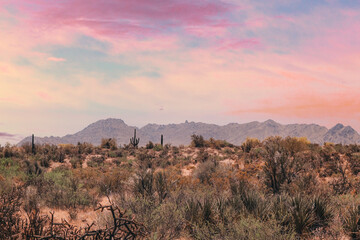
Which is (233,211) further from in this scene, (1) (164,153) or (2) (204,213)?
(1) (164,153)

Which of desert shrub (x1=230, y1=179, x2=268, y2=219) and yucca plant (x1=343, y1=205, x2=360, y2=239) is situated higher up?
→ desert shrub (x1=230, y1=179, x2=268, y2=219)

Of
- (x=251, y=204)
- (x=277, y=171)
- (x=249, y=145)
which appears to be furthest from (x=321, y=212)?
(x=249, y=145)

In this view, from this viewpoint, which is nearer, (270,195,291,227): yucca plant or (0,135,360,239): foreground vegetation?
(0,135,360,239): foreground vegetation

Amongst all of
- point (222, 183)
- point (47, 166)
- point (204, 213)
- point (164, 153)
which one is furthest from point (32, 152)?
point (204, 213)

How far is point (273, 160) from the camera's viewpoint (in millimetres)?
12727

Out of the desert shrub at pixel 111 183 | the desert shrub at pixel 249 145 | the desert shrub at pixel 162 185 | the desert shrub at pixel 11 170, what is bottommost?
the desert shrub at pixel 111 183

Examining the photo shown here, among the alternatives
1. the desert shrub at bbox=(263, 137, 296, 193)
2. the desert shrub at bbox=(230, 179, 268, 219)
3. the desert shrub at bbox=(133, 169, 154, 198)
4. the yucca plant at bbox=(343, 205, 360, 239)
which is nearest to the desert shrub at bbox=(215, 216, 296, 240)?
the desert shrub at bbox=(230, 179, 268, 219)

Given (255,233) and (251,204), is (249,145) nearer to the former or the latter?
(251,204)

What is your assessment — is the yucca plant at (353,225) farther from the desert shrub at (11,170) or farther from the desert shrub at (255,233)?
the desert shrub at (11,170)

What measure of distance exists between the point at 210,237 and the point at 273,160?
6.94 m

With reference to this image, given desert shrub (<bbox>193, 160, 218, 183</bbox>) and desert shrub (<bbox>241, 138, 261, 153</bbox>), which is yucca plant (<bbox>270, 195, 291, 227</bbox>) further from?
desert shrub (<bbox>241, 138, 261, 153</bbox>)

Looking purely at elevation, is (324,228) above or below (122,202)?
below

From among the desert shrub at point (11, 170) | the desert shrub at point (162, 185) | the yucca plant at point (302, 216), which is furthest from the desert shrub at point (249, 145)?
the yucca plant at point (302, 216)

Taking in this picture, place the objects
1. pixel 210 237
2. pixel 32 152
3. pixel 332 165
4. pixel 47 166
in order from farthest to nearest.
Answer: pixel 32 152 < pixel 47 166 < pixel 332 165 < pixel 210 237
